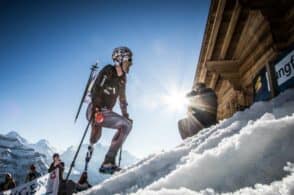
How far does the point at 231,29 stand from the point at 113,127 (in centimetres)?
353

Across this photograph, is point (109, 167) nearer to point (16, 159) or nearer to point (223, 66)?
point (223, 66)

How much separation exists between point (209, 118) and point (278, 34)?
1.92 metres

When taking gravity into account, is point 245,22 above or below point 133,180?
above

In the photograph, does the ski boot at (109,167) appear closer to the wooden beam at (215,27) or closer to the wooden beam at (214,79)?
the wooden beam at (215,27)

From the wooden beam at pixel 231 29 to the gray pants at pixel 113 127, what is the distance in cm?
317

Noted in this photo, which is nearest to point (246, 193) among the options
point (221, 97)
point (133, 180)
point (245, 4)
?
point (133, 180)

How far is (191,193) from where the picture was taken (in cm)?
119

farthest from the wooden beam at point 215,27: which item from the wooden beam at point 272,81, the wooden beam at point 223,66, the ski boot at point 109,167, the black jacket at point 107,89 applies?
the ski boot at point 109,167

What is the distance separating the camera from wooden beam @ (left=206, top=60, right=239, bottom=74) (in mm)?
7147

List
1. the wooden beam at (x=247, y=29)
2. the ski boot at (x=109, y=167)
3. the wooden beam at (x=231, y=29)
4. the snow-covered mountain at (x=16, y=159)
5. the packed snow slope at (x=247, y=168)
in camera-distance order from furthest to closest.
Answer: the snow-covered mountain at (x=16, y=159) < the wooden beam at (x=247, y=29) < the wooden beam at (x=231, y=29) < the ski boot at (x=109, y=167) < the packed snow slope at (x=247, y=168)

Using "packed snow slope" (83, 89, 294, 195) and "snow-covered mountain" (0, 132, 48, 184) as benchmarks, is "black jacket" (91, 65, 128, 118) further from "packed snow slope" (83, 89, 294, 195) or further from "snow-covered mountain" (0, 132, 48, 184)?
"snow-covered mountain" (0, 132, 48, 184)

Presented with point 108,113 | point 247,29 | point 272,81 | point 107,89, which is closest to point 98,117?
point 108,113

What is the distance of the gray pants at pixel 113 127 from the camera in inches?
210

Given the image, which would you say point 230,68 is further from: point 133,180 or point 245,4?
point 133,180
